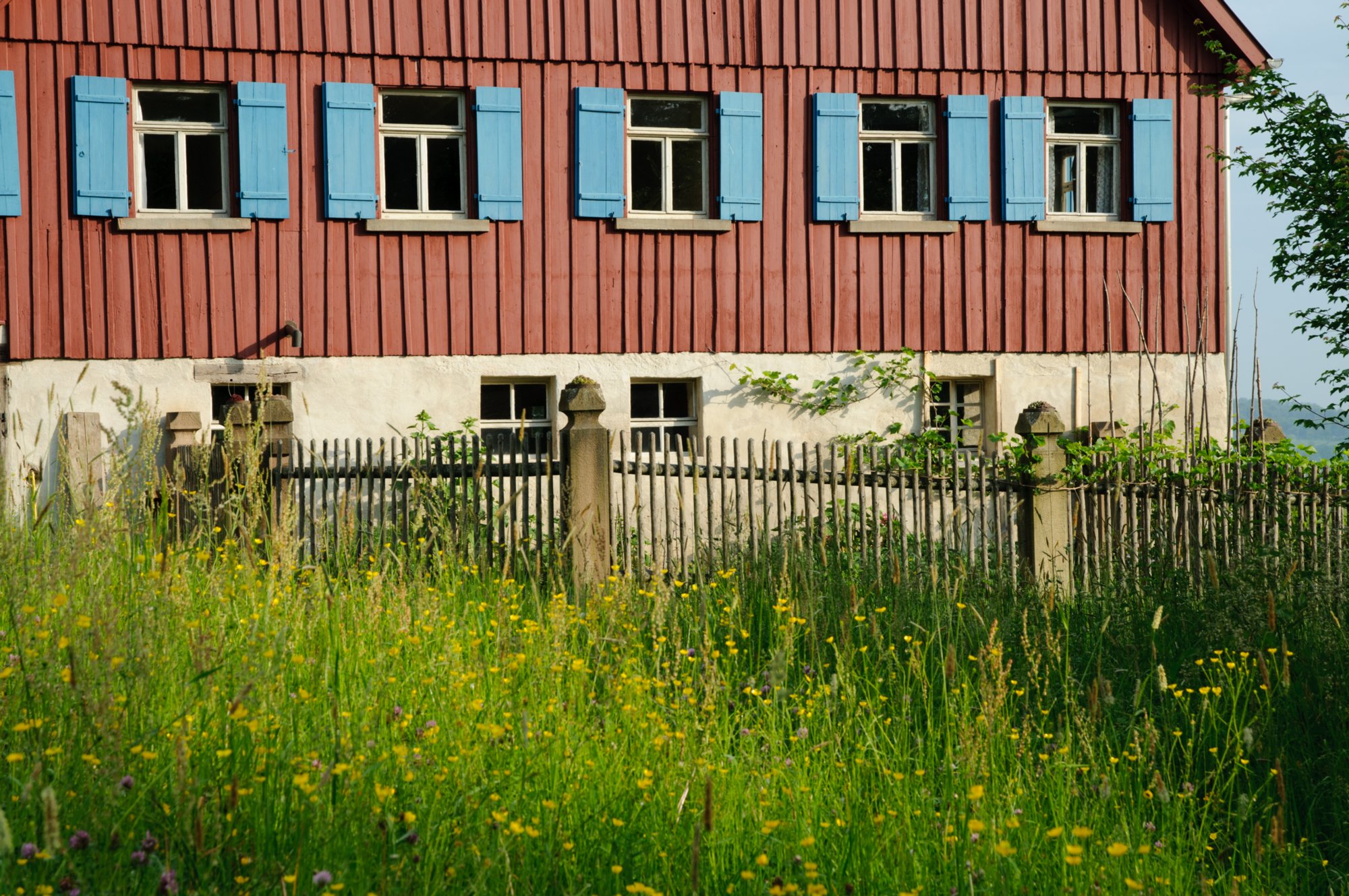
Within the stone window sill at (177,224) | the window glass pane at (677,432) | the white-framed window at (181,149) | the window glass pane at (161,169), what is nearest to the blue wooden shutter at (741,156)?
the window glass pane at (677,432)

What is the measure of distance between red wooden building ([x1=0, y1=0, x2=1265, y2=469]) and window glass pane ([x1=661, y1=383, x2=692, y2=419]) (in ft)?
0.11

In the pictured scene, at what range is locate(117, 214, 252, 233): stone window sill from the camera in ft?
37.3

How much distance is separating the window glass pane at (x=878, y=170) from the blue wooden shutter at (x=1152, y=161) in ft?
7.99

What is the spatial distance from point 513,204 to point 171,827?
948 centimetres

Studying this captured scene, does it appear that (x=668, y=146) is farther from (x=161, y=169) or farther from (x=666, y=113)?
(x=161, y=169)

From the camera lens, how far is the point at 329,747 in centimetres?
354

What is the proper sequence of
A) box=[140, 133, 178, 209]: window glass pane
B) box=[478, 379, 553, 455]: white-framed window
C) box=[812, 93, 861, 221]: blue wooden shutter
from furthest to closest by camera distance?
box=[812, 93, 861, 221]: blue wooden shutter → box=[478, 379, 553, 455]: white-framed window → box=[140, 133, 178, 209]: window glass pane

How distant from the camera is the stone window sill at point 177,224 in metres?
11.4

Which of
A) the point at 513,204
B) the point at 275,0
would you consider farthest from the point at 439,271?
the point at 275,0

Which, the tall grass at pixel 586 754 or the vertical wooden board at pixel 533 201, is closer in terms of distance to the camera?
the tall grass at pixel 586 754

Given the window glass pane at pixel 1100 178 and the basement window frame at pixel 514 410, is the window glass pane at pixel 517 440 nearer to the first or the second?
the basement window frame at pixel 514 410

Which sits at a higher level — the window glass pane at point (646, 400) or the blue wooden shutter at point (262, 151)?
the blue wooden shutter at point (262, 151)

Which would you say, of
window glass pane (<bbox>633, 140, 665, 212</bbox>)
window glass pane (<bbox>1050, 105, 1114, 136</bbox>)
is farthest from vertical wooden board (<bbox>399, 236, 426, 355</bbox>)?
window glass pane (<bbox>1050, 105, 1114, 136</bbox>)

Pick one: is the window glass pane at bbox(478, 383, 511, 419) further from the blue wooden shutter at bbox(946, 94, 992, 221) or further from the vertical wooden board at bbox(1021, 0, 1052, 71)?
the vertical wooden board at bbox(1021, 0, 1052, 71)
